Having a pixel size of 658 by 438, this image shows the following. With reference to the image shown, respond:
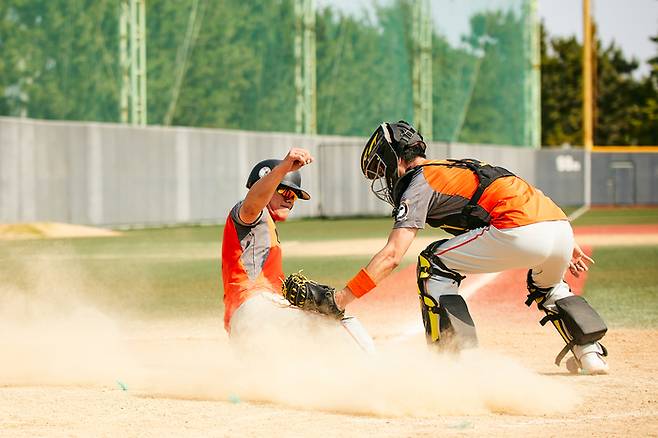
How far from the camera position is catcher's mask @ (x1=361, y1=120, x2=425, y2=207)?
6332mm

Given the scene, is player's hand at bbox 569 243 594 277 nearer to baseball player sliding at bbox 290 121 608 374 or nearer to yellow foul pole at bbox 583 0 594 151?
baseball player sliding at bbox 290 121 608 374

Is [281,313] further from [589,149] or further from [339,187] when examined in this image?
[589,149]

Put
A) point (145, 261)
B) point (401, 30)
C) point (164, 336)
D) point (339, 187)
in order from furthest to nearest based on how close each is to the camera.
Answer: point (401, 30)
point (339, 187)
point (145, 261)
point (164, 336)

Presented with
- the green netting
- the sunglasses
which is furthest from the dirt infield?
the green netting

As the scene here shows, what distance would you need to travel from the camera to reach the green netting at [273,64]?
26.8 metres

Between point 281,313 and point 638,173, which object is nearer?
point 281,313

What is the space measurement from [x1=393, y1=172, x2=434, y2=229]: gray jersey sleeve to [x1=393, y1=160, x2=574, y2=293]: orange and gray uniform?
0.04 metres

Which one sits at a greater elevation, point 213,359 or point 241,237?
point 241,237

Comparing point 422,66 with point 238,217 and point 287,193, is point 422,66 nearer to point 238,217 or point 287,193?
point 287,193

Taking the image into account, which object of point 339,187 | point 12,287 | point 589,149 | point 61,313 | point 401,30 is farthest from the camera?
point 589,149

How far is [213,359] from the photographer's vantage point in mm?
7641

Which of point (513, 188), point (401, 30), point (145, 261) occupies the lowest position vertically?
point (145, 261)

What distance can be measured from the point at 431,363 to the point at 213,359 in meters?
1.88

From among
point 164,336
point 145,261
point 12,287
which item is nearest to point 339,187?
point 145,261
